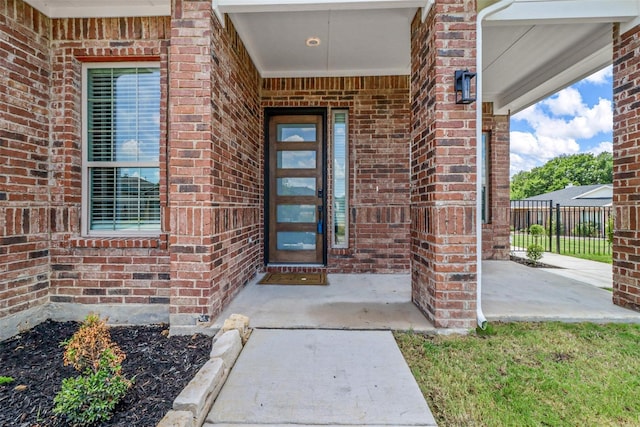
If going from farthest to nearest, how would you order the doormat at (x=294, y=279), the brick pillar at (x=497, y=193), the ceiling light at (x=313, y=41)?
the brick pillar at (x=497, y=193)
the doormat at (x=294, y=279)
the ceiling light at (x=313, y=41)

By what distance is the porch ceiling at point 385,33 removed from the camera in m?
2.86

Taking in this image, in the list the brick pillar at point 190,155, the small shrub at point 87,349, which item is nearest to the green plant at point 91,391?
the small shrub at point 87,349

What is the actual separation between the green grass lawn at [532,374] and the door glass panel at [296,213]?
2.39 m

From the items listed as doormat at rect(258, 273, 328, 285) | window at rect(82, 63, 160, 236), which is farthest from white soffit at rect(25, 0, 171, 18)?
doormat at rect(258, 273, 328, 285)

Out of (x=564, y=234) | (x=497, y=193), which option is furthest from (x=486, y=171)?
(x=564, y=234)

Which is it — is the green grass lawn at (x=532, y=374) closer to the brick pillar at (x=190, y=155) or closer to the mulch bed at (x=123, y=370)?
the mulch bed at (x=123, y=370)

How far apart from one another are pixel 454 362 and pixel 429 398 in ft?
1.54

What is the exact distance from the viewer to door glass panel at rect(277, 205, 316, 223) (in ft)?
14.9

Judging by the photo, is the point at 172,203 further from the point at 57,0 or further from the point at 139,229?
the point at 57,0

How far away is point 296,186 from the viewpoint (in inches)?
179

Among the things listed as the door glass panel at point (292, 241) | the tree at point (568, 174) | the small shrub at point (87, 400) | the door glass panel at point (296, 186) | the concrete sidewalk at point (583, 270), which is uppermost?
the tree at point (568, 174)

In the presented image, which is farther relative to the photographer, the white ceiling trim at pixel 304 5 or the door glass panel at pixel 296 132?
the door glass panel at pixel 296 132

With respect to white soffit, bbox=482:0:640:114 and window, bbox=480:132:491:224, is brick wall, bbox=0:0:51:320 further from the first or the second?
window, bbox=480:132:491:224

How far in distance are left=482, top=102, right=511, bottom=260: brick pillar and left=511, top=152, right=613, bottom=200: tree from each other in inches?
1541
